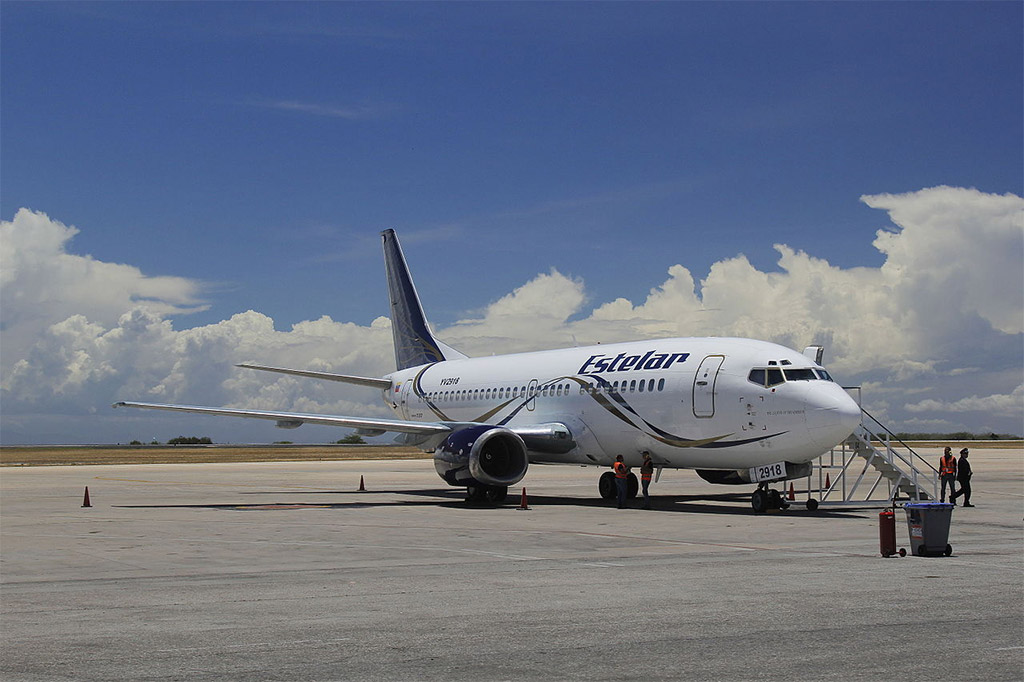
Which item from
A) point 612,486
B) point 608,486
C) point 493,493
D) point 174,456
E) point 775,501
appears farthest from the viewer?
point 174,456

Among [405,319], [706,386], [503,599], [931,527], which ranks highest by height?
[405,319]

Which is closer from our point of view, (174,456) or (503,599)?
(503,599)

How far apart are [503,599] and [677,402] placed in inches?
608

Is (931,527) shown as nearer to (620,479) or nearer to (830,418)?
(830,418)

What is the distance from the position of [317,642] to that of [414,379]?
1236 inches

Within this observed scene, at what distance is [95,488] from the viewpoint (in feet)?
126

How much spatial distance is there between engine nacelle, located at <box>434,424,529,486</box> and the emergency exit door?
5.26 metres

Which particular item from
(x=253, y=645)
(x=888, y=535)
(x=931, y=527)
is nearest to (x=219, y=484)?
(x=888, y=535)

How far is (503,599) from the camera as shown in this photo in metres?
12.1

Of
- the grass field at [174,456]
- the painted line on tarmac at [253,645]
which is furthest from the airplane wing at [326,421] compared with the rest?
the grass field at [174,456]

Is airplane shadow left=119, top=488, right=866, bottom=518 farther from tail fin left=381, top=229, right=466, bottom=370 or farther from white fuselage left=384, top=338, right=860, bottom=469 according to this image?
tail fin left=381, top=229, right=466, bottom=370

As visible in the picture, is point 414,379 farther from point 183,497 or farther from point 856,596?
point 856,596

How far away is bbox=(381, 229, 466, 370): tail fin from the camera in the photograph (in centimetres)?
4273

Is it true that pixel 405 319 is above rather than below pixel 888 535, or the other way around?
above
